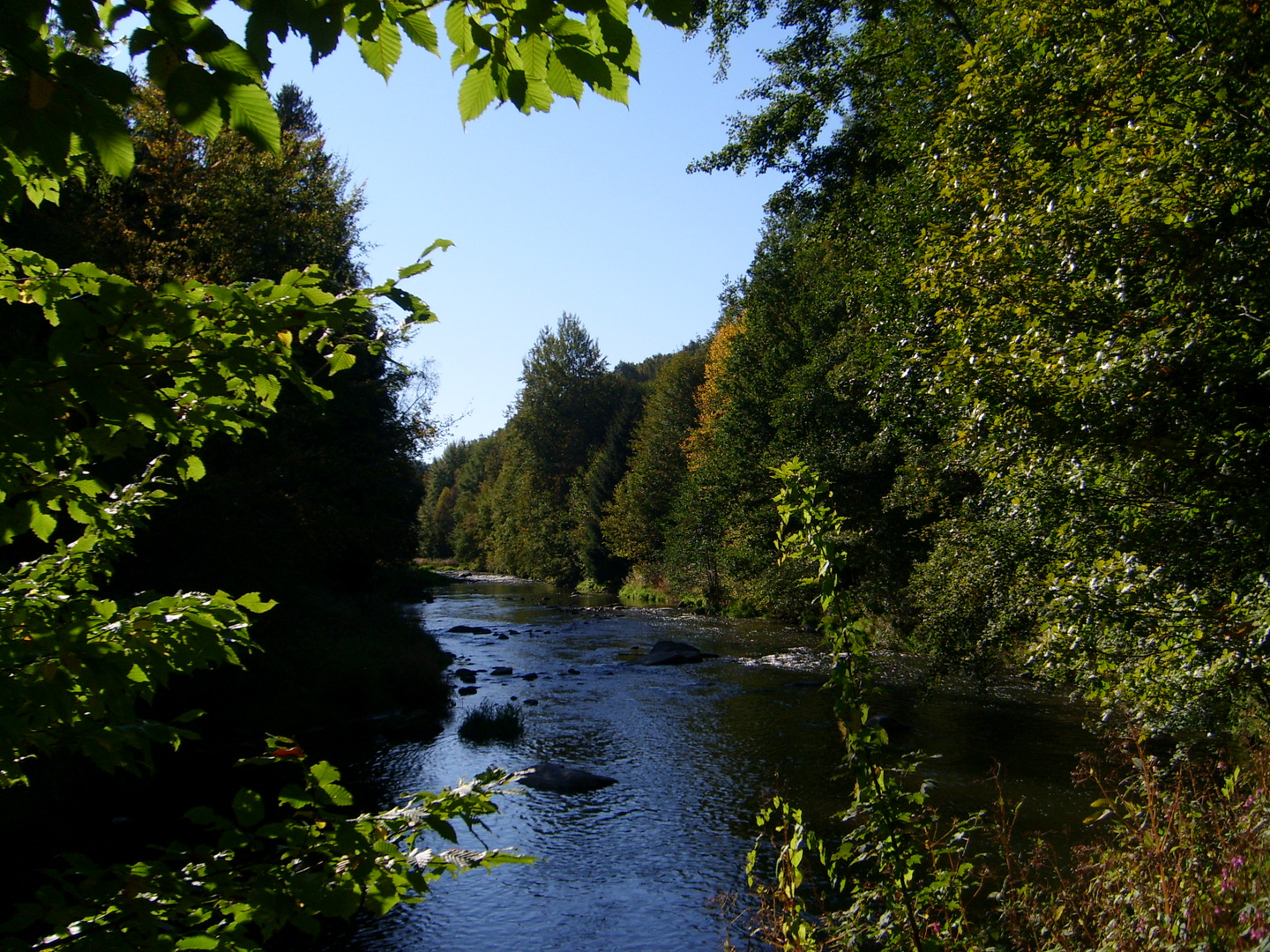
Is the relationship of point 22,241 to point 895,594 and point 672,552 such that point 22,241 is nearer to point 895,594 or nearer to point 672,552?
point 895,594

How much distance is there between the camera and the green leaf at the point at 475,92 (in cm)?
196

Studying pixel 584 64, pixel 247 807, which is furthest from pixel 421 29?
pixel 247 807

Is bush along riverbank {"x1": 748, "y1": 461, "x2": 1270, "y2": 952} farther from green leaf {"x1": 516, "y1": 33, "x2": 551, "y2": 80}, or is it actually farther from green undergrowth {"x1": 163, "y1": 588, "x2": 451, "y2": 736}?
green undergrowth {"x1": 163, "y1": 588, "x2": 451, "y2": 736}

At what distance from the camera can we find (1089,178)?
6.24 meters

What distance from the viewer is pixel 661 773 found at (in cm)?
1191

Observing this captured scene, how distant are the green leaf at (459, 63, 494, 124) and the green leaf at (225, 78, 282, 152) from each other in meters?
0.44

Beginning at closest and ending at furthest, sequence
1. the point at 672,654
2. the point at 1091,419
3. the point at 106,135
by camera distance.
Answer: the point at 106,135 < the point at 1091,419 < the point at 672,654

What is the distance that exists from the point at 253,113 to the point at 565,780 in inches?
428

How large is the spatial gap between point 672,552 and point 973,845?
87.3ft

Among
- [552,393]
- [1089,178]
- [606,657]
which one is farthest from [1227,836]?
[552,393]

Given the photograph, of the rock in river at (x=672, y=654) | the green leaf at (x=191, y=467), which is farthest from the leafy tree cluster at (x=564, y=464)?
the green leaf at (x=191, y=467)

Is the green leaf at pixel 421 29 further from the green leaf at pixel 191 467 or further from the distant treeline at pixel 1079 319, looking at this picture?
the distant treeline at pixel 1079 319

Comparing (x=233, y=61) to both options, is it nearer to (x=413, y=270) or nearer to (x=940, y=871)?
(x=413, y=270)

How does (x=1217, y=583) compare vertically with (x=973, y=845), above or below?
above
